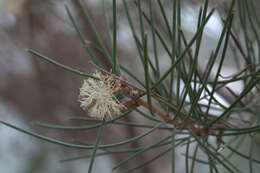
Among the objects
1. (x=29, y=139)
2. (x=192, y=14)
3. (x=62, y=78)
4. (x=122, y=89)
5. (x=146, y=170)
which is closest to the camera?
(x=122, y=89)

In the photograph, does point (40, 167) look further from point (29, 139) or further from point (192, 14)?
point (192, 14)

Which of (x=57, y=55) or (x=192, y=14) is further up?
(x=57, y=55)

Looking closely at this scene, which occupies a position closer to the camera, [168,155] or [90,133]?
[90,133]

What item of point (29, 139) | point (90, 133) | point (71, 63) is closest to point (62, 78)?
point (71, 63)

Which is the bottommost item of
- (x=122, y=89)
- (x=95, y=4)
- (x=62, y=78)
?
(x=122, y=89)

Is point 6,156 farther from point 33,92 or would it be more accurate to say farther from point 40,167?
point 33,92

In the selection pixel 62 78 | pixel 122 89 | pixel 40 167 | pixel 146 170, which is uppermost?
pixel 62 78

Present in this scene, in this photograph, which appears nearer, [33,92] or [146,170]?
[146,170]

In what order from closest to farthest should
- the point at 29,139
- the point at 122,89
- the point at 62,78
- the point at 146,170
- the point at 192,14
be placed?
the point at 122,89 → the point at 192,14 → the point at 146,170 → the point at 62,78 → the point at 29,139

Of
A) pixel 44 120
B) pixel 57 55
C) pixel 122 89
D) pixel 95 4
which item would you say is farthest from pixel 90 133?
pixel 122 89
